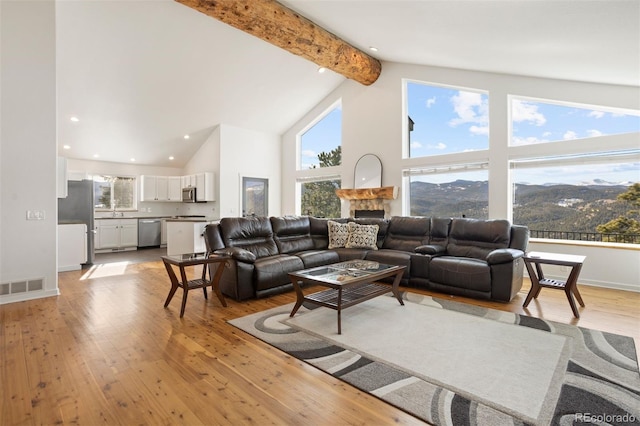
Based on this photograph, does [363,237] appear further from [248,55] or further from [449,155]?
[248,55]

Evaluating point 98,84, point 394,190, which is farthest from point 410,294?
point 98,84

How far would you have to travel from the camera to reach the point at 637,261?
424 centimetres

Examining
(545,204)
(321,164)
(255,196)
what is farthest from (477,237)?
(255,196)

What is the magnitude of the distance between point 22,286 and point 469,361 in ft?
16.1

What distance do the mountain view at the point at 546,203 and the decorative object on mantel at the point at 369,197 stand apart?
2.55 feet

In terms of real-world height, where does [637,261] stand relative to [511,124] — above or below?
below

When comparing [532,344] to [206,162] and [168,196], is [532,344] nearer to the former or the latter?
[206,162]

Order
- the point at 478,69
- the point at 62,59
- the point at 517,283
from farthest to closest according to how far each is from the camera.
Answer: the point at 478,69 < the point at 62,59 < the point at 517,283

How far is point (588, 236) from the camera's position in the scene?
479cm

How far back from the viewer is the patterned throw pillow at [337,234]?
539 centimetres

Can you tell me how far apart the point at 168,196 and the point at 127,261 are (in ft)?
8.85

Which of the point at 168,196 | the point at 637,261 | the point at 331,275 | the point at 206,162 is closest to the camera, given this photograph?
the point at 331,275

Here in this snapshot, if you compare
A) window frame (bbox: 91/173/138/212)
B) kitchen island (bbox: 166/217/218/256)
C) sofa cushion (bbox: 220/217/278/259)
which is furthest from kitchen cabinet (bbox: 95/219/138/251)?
sofa cushion (bbox: 220/217/278/259)

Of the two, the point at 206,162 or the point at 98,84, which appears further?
the point at 206,162
